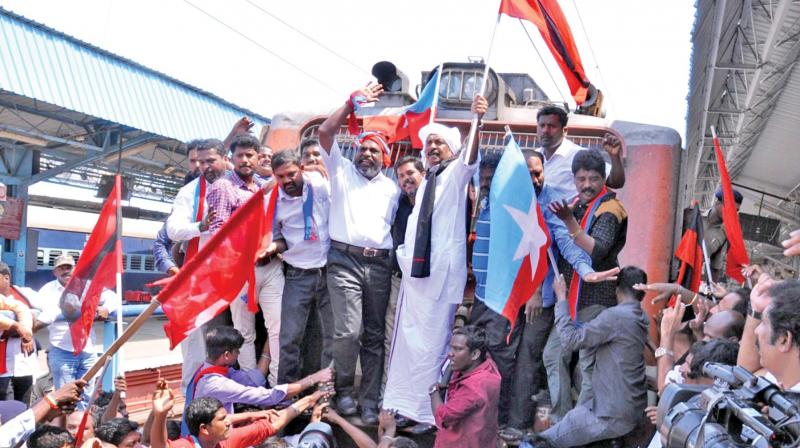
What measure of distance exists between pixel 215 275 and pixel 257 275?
Result: 33.0 inches

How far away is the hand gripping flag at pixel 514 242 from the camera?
452cm

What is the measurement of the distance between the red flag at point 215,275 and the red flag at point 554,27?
2.40m

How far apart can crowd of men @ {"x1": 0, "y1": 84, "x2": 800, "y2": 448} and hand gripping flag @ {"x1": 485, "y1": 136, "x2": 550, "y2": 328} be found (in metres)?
0.19

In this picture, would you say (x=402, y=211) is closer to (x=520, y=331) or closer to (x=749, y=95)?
(x=520, y=331)

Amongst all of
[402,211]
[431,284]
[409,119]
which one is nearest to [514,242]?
[431,284]

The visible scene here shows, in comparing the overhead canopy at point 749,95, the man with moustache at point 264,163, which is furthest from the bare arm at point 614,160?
the man with moustache at point 264,163

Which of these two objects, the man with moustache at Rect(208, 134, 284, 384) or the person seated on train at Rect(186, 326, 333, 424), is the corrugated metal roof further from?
the person seated on train at Rect(186, 326, 333, 424)

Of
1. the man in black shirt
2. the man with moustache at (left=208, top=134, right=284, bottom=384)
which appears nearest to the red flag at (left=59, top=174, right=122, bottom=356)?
the man with moustache at (left=208, top=134, right=284, bottom=384)

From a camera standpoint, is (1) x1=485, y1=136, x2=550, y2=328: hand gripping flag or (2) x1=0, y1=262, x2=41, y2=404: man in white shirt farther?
(2) x1=0, y1=262, x2=41, y2=404: man in white shirt

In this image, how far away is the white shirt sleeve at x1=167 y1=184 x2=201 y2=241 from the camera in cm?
533

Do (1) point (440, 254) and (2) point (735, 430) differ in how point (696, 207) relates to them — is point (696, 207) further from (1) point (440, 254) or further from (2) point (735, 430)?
(2) point (735, 430)

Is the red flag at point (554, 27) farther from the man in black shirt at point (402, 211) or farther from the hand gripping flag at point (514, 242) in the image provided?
the hand gripping flag at point (514, 242)

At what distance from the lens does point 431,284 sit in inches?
191

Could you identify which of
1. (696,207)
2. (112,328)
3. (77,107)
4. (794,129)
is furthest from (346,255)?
(794,129)
